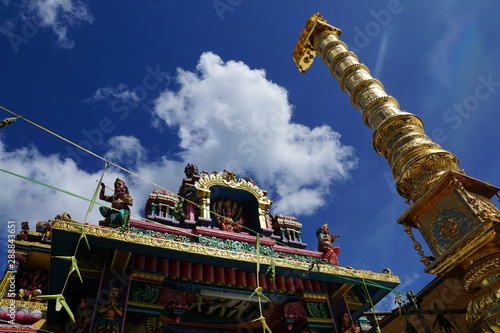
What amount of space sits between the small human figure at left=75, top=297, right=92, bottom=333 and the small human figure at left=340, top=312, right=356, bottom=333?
6.08 m

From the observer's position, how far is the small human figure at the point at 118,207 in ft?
30.1

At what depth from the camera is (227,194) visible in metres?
13.8

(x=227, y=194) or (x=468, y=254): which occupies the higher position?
(x=227, y=194)

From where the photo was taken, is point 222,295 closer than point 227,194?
Yes

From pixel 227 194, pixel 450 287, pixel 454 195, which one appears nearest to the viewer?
pixel 454 195

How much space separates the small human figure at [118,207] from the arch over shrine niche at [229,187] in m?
2.95

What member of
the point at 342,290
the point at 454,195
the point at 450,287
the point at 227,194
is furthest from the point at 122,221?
the point at 450,287

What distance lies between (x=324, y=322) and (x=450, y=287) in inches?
178

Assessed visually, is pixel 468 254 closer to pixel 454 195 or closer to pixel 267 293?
pixel 454 195

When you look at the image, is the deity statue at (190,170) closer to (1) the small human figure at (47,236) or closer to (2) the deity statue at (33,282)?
(1) the small human figure at (47,236)

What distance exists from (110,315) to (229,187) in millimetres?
6432

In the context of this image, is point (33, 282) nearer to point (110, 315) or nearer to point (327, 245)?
point (110, 315)

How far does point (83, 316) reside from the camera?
8289mm

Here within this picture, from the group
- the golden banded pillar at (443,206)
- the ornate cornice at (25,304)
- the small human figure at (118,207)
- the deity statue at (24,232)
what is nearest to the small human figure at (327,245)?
the golden banded pillar at (443,206)
